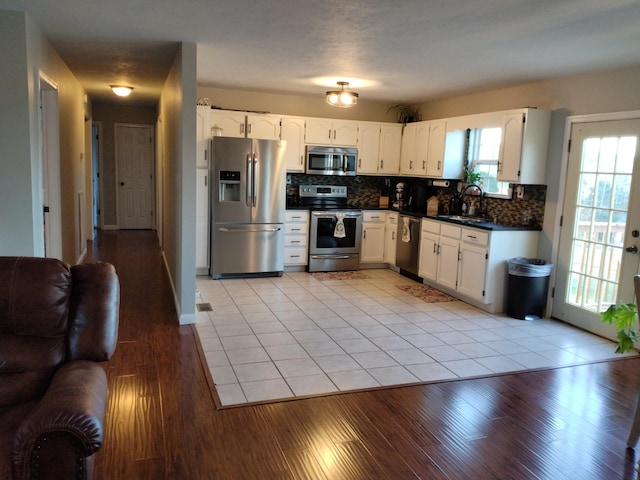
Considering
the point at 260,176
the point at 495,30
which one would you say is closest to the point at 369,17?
the point at 495,30

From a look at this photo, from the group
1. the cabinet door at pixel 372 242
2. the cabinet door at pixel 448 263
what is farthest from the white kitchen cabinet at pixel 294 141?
the cabinet door at pixel 448 263

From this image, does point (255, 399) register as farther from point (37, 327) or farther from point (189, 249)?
point (189, 249)

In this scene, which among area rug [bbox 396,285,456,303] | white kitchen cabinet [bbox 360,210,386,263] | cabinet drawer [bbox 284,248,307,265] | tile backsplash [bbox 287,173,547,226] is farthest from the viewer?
white kitchen cabinet [bbox 360,210,386,263]

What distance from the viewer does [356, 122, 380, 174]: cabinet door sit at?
23.1 ft

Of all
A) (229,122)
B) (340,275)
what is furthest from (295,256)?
(229,122)

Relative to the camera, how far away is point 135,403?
2.93 m

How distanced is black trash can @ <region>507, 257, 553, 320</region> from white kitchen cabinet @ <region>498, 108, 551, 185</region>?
2.86 ft

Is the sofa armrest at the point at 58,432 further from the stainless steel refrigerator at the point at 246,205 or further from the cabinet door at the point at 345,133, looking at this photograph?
the cabinet door at the point at 345,133

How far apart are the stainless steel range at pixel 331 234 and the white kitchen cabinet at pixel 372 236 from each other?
9cm

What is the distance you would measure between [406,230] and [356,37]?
3.38m

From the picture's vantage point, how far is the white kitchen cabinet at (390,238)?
6.99 meters

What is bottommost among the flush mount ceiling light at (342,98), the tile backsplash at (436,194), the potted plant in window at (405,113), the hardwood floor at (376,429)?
the hardwood floor at (376,429)

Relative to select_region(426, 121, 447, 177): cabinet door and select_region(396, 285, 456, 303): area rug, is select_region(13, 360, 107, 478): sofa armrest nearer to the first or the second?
select_region(396, 285, 456, 303): area rug

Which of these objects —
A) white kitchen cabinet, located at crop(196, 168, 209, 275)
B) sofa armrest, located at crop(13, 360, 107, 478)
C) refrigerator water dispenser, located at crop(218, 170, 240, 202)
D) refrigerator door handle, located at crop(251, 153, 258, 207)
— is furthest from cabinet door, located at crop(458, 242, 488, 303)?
sofa armrest, located at crop(13, 360, 107, 478)
